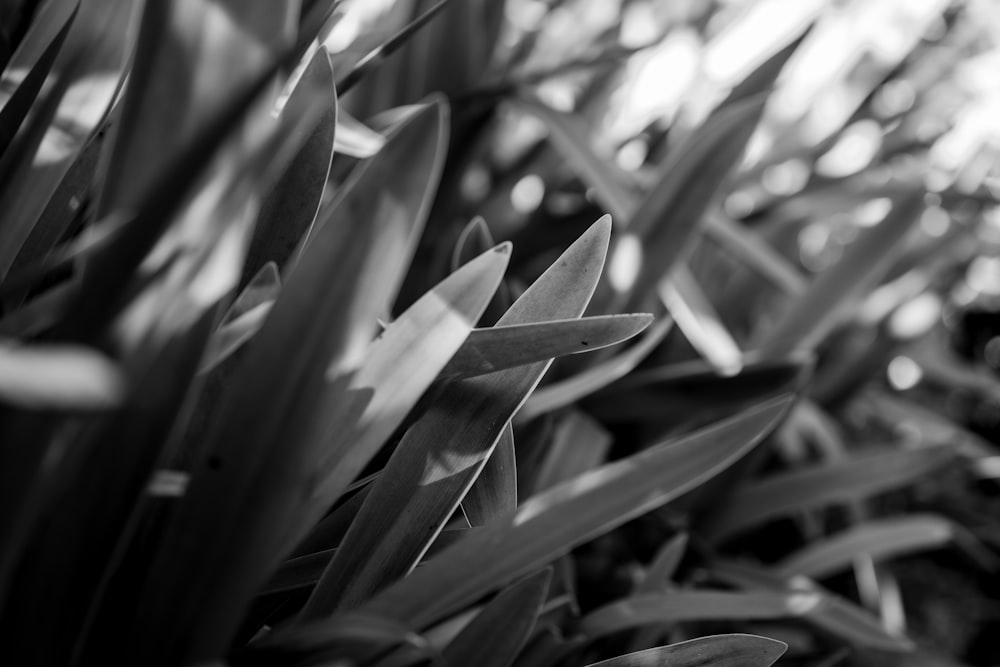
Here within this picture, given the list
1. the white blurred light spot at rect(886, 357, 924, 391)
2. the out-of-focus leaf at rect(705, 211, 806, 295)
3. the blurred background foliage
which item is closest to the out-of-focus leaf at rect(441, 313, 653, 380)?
the blurred background foliage

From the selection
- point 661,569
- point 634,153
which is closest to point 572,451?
point 661,569

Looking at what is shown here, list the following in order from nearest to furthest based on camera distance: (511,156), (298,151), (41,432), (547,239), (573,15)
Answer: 1. (41,432)
2. (298,151)
3. (547,239)
4. (511,156)
5. (573,15)

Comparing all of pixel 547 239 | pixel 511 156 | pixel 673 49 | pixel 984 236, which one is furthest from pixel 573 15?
pixel 984 236

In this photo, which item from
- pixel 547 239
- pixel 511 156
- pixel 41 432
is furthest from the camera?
pixel 511 156

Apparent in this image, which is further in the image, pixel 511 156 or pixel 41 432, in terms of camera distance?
pixel 511 156

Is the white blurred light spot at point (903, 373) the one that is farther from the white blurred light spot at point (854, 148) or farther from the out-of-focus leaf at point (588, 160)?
the out-of-focus leaf at point (588, 160)

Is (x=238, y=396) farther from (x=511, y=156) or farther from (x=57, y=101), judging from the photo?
(x=511, y=156)
